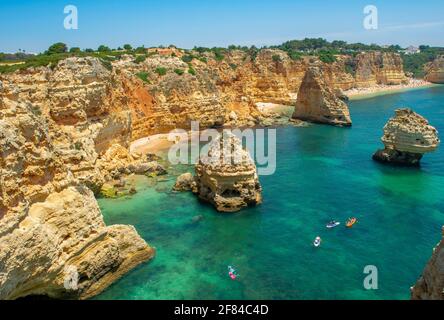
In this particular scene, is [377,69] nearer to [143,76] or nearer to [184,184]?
[143,76]

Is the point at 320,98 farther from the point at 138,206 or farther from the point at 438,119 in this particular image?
the point at 138,206

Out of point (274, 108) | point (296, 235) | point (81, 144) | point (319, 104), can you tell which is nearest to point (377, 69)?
point (274, 108)

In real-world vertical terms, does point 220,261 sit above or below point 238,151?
below

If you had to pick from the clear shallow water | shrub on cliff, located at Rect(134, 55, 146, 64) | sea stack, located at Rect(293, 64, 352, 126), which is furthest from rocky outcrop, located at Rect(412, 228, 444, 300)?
sea stack, located at Rect(293, 64, 352, 126)

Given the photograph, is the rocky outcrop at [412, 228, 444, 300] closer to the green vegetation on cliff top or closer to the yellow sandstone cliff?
the yellow sandstone cliff

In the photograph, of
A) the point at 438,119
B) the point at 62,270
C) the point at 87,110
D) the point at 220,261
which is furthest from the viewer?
the point at 438,119

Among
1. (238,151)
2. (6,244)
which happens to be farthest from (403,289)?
(6,244)
